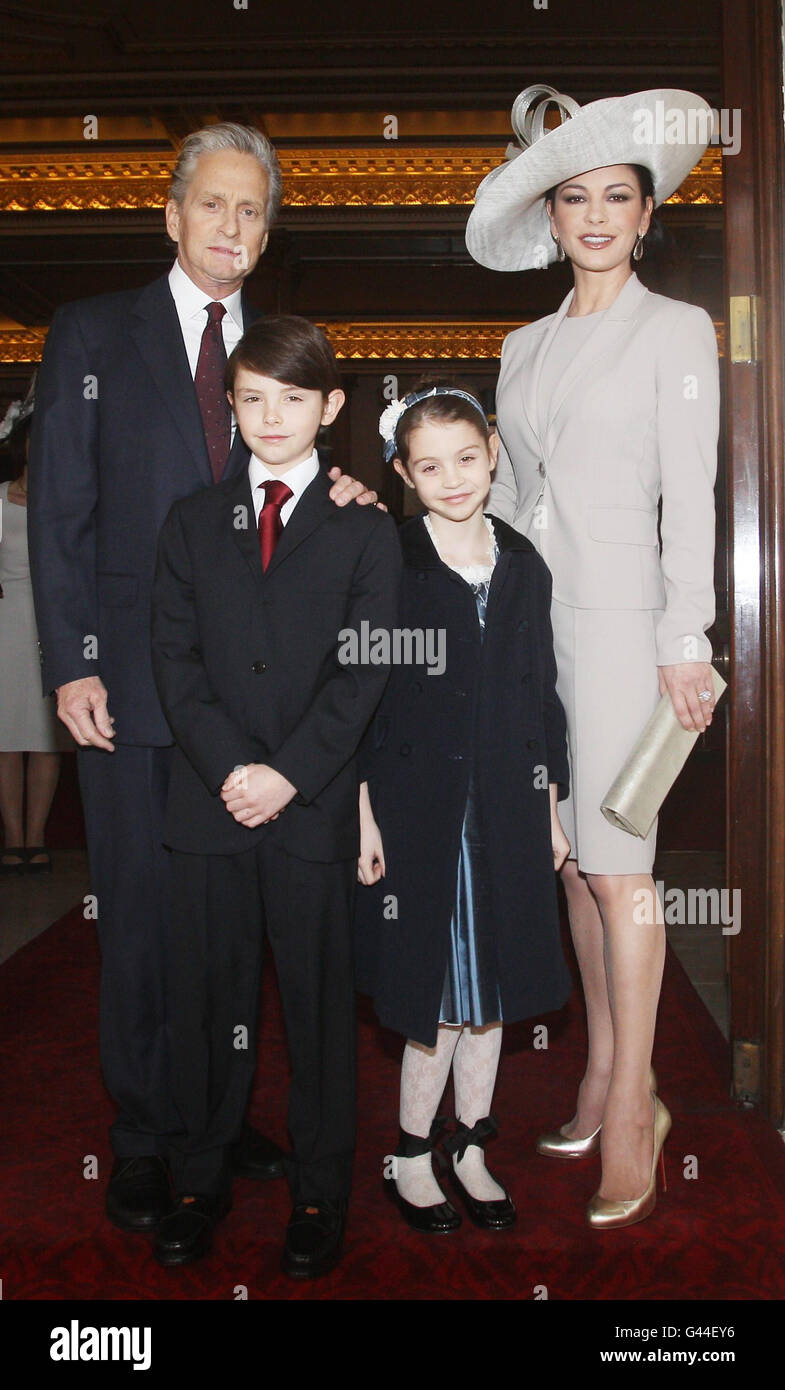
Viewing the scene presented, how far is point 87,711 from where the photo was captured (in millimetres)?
1977

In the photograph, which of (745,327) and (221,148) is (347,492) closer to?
(221,148)

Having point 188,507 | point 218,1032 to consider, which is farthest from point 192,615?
point 218,1032

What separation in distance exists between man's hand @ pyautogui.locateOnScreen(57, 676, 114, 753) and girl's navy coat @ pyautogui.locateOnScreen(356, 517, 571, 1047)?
47cm

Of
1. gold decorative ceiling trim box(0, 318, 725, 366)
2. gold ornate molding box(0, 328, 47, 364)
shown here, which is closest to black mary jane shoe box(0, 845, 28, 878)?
gold decorative ceiling trim box(0, 318, 725, 366)

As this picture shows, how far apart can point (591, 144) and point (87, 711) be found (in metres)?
1.20

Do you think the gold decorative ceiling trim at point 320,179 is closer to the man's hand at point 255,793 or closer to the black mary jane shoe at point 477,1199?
the man's hand at point 255,793

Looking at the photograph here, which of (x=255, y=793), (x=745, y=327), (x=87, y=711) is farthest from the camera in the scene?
(x=745, y=327)

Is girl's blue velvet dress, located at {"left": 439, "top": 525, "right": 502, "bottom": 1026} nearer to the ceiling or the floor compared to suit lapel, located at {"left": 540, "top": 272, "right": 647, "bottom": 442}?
nearer to the floor

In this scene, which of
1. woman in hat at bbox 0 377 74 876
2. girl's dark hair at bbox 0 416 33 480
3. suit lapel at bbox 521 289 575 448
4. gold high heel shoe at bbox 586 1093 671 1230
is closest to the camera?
gold high heel shoe at bbox 586 1093 671 1230

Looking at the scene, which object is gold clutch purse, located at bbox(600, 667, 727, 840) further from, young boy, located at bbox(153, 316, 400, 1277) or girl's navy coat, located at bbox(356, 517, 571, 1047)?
young boy, located at bbox(153, 316, 400, 1277)

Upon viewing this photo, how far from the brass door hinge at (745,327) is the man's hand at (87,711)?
1.41 metres

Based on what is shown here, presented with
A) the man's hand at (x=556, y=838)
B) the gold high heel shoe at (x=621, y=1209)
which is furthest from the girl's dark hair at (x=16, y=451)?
the gold high heel shoe at (x=621, y=1209)

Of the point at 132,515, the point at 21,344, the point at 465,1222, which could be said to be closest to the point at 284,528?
the point at 132,515

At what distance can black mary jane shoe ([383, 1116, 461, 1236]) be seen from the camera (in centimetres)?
195
